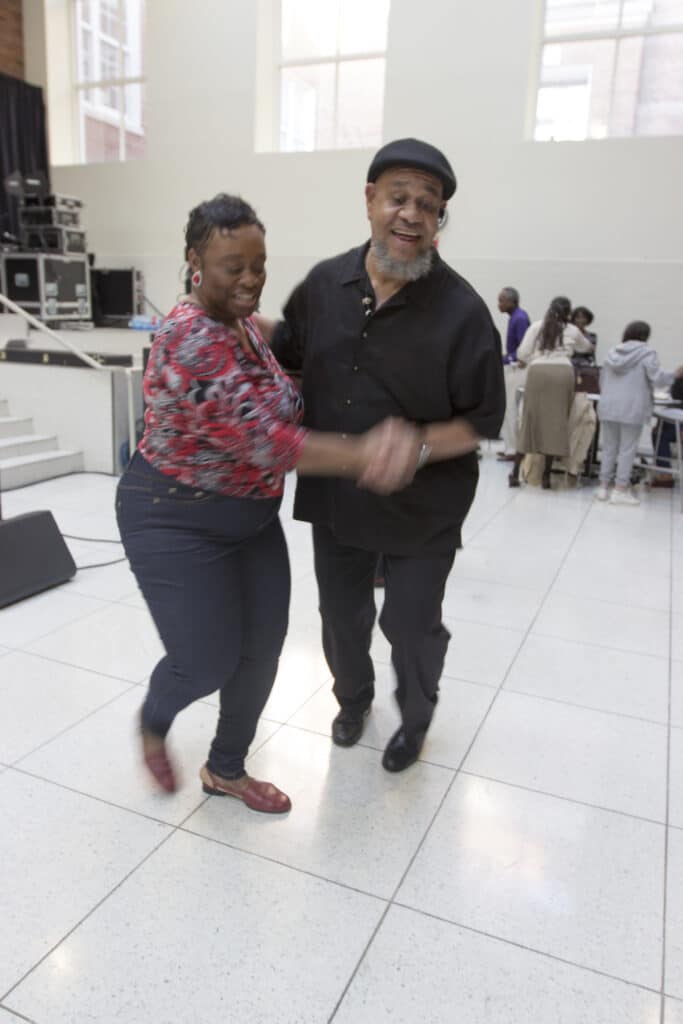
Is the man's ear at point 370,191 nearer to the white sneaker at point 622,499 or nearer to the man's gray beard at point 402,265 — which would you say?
the man's gray beard at point 402,265

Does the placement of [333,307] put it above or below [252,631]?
above

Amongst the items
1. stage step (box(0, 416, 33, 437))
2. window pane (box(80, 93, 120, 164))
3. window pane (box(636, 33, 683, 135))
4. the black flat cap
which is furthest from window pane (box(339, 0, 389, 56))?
the black flat cap

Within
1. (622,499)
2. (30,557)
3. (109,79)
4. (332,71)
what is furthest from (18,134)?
(622,499)

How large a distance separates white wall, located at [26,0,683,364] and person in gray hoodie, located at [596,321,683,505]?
218 cm

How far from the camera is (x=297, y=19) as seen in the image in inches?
335

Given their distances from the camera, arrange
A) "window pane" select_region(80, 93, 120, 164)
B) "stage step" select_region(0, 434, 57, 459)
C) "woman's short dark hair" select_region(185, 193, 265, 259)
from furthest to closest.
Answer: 1. "window pane" select_region(80, 93, 120, 164)
2. "stage step" select_region(0, 434, 57, 459)
3. "woman's short dark hair" select_region(185, 193, 265, 259)

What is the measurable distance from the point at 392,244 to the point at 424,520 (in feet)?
1.96

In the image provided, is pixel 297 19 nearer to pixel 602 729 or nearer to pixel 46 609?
pixel 46 609

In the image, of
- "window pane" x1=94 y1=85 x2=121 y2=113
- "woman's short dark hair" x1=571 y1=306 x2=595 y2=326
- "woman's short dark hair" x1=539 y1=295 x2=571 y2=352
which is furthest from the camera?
"window pane" x1=94 y1=85 x2=121 y2=113

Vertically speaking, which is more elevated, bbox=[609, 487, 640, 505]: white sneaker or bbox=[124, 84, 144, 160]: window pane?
bbox=[124, 84, 144, 160]: window pane

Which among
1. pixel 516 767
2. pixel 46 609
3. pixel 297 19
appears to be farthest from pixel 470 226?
pixel 516 767

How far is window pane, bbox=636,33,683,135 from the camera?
721cm

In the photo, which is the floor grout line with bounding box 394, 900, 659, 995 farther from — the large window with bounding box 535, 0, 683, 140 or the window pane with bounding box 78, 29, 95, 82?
the window pane with bounding box 78, 29, 95, 82

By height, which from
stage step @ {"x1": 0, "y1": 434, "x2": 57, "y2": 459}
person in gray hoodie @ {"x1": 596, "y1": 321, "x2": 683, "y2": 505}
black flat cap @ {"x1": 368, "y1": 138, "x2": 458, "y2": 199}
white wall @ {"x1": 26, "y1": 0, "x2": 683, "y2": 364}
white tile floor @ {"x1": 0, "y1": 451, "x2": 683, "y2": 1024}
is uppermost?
white wall @ {"x1": 26, "y1": 0, "x2": 683, "y2": 364}
